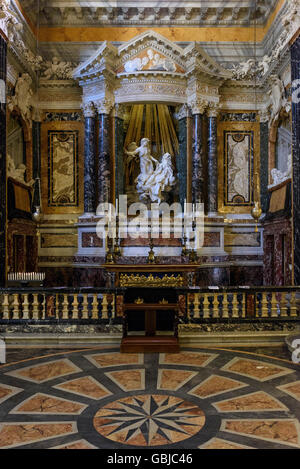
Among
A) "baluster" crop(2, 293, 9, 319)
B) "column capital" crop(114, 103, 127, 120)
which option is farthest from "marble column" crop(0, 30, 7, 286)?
"column capital" crop(114, 103, 127, 120)

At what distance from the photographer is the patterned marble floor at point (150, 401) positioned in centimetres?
327

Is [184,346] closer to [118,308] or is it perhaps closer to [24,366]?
[118,308]

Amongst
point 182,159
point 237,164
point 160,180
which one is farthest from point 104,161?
point 237,164

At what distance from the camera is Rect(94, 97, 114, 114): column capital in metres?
11.2

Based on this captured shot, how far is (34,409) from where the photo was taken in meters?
3.85

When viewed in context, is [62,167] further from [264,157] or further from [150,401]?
[150,401]

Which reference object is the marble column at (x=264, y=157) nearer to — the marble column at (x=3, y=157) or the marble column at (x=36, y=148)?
the marble column at (x=36, y=148)

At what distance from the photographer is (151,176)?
1165 centimetres

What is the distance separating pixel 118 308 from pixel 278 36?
8.69 metres

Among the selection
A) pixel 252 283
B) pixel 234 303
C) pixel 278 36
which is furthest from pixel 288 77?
pixel 234 303

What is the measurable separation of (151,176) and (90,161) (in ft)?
5.89

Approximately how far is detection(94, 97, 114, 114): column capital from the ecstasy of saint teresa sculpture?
1300 millimetres

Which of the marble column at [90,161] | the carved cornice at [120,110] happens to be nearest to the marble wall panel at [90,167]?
the marble column at [90,161]
